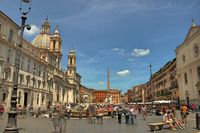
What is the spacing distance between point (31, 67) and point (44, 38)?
2954 cm

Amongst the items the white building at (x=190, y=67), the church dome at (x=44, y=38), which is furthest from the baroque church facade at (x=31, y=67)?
the white building at (x=190, y=67)

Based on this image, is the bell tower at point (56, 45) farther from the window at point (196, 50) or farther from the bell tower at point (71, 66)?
the window at point (196, 50)

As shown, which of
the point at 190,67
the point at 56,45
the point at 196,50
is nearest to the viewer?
the point at 196,50

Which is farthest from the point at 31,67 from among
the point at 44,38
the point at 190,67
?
the point at 190,67

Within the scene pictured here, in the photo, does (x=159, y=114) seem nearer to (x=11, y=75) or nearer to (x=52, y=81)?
(x=11, y=75)

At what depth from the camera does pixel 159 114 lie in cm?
3538

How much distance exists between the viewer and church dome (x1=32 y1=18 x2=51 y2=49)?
7912 centimetres

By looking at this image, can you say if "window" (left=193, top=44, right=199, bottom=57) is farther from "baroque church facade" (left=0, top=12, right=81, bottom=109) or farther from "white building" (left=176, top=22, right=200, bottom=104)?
"baroque church facade" (left=0, top=12, right=81, bottom=109)

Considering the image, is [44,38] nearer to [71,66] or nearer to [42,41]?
[42,41]

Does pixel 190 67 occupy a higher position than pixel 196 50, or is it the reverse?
pixel 196 50

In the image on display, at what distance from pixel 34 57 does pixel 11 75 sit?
13.5m

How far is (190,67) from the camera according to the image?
47344 millimetres

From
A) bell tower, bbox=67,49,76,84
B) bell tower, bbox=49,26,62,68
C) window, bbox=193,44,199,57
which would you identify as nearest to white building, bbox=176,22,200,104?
window, bbox=193,44,199,57

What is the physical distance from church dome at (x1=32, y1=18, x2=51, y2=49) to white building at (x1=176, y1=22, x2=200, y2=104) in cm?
4751
